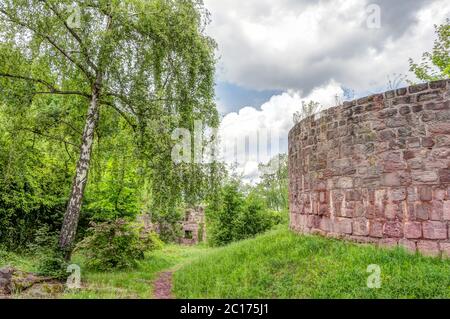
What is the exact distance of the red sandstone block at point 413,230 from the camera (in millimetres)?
6496

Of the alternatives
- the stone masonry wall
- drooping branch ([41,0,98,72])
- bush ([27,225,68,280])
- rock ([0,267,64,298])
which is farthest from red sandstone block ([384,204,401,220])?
drooping branch ([41,0,98,72])

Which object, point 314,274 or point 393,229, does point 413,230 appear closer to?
point 393,229

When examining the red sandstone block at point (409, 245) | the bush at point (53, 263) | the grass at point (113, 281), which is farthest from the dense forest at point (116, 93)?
the red sandstone block at point (409, 245)

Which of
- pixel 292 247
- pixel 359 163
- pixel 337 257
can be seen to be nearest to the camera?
pixel 337 257

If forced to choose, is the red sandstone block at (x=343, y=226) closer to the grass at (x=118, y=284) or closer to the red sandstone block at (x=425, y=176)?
the red sandstone block at (x=425, y=176)

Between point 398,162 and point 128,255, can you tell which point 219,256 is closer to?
point 128,255

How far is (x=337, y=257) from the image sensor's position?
22.5ft

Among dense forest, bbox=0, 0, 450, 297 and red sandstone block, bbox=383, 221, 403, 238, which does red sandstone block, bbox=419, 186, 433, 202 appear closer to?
red sandstone block, bbox=383, 221, 403, 238

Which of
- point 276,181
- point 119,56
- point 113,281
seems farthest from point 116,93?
point 276,181

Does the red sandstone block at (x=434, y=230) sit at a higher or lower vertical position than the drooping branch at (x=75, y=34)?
lower

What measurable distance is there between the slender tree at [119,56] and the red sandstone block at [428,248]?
5442 millimetres

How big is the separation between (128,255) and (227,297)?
17.3ft

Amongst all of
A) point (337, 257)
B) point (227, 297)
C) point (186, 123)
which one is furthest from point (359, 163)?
point (186, 123)

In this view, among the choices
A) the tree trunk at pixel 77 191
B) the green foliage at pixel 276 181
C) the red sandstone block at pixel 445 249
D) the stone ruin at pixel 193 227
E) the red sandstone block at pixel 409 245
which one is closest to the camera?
the red sandstone block at pixel 445 249
